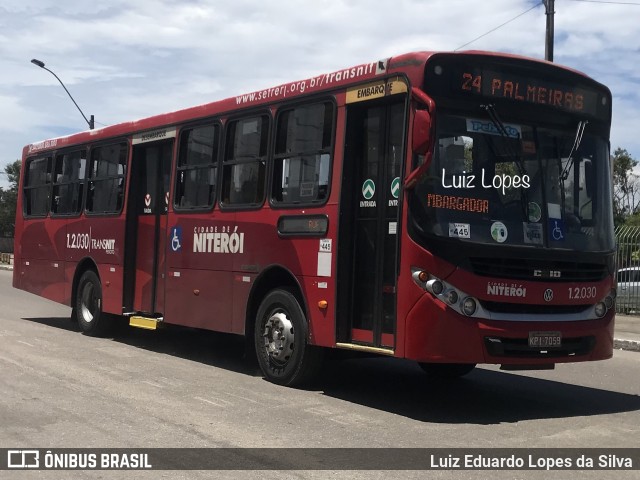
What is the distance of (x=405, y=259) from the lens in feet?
24.7

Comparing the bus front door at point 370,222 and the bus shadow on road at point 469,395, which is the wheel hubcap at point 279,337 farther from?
the bus front door at point 370,222

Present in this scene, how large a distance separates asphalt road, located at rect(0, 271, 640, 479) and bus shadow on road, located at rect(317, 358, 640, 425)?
0.6 inches

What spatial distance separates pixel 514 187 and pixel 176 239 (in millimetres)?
5137

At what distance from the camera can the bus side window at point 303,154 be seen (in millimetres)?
8750

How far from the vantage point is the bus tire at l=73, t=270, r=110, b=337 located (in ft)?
43.9

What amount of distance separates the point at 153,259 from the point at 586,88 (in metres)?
6.34

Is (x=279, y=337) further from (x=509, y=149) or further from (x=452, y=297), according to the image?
(x=509, y=149)

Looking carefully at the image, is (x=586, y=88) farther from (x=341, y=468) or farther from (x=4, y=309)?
(x=4, y=309)

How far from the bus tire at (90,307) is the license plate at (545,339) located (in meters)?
7.63

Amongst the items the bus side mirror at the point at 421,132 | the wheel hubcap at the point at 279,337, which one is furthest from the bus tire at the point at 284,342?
the bus side mirror at the point at 421,132

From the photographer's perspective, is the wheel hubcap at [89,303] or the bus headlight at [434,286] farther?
the wheel hubcap at [89,303]

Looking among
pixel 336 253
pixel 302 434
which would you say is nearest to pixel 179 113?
pixel 336 253

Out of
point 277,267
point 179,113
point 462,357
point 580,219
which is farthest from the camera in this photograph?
point 179,113

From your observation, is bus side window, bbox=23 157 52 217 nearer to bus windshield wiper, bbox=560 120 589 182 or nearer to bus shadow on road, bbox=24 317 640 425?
bus shadow on road, bbox=24 317 640 425
